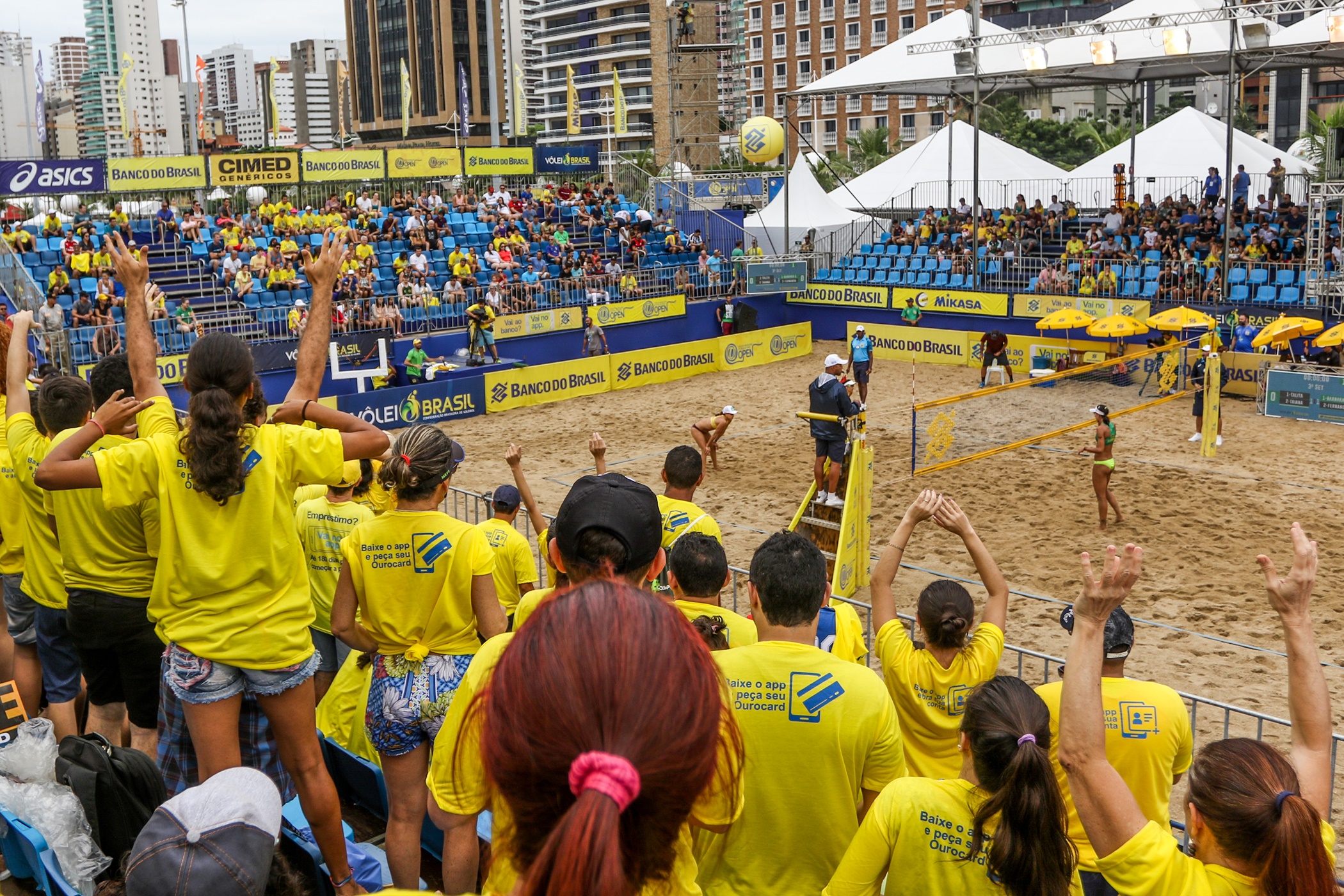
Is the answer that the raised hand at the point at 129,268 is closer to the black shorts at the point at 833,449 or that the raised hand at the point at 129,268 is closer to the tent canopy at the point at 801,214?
the black shorts at the point at 833,449

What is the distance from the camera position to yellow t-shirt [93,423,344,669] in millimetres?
3807

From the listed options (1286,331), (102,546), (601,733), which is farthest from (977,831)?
(1286,331)

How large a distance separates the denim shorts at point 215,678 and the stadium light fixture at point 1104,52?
2647 centimetres

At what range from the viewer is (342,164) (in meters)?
33.9

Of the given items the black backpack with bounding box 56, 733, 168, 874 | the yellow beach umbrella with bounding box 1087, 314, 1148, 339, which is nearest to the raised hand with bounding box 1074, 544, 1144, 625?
the black backpack with bounding box 56, 733, 168, 874

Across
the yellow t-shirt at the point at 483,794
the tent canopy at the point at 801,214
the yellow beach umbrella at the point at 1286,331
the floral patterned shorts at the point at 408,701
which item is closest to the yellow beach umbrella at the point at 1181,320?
the yellow beach umbrella at the point at 1286,331

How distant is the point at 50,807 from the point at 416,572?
1575 mm

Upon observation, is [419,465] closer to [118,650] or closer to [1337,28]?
[118,650]

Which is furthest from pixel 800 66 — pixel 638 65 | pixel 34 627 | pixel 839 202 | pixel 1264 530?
pixel 34 627

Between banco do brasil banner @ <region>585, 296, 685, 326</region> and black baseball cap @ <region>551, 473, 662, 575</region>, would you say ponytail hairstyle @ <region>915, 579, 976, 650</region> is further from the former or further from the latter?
banco do brasil banner @ <region>585, 296, 685, 326</region>

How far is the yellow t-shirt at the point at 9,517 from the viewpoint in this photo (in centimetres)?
575

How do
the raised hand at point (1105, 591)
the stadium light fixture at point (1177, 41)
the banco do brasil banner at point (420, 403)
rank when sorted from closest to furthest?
the raised hand at point (1105, 591)
the banco do brasil banner at point (420, 403)
the stadium light fixture at point (1177, 41)

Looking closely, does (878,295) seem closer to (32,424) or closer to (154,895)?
(32,424)

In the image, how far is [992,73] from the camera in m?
29.7
